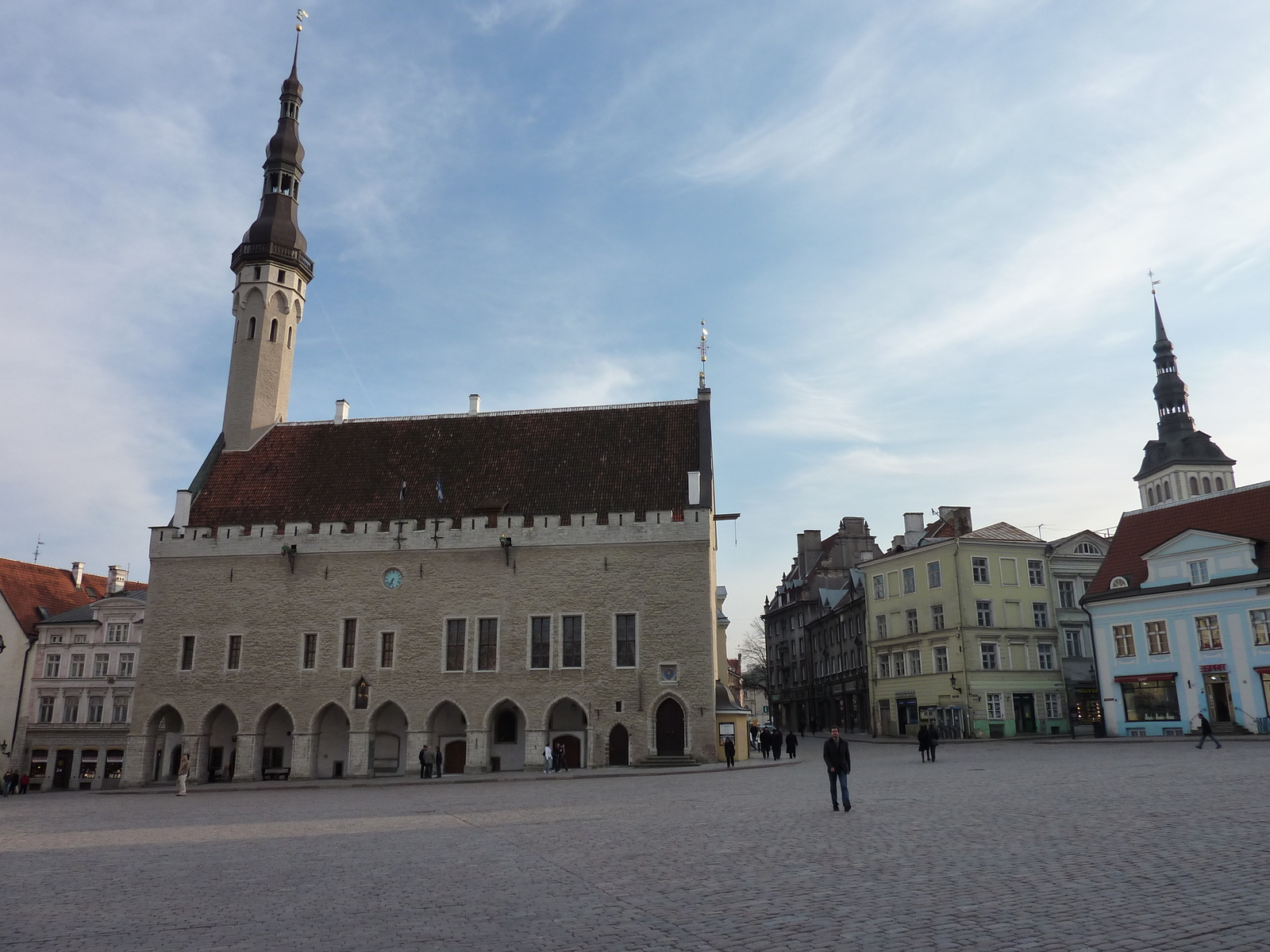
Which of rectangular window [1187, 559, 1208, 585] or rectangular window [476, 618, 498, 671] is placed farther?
rectangular window [1187, 559, 1208, 585]

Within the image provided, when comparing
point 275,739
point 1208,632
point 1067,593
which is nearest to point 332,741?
point 275,739

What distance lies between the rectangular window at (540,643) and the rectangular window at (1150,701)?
2504 cm

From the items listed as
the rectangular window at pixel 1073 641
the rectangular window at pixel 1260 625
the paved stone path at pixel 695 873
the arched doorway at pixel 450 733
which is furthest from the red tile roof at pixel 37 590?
the rectangular window at pixel 1260 625

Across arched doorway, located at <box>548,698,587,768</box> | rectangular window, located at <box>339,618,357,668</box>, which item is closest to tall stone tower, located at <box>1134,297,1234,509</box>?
arched doorway, located at <box>548,698,587,768</box>

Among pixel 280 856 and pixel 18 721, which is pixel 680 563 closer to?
pixel 280 856

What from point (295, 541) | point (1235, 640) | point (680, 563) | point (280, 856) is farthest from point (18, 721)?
point (1235, 640)

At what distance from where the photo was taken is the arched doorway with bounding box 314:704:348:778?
1407 inches

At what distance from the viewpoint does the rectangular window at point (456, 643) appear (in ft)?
117

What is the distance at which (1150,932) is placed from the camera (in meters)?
6.28

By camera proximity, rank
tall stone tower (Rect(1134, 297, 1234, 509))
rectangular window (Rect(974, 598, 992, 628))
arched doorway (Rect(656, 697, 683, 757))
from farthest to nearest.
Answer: tall stone tower (Rect(1134, 297, 1234, 509))
rectangular window (Rect(974, 598, 992, 628))
arched doorway (Rect(656, 697, 683, 757))

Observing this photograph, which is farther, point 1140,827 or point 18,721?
point 18,721

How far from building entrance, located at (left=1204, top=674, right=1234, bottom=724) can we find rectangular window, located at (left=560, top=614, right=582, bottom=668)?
24846 mm

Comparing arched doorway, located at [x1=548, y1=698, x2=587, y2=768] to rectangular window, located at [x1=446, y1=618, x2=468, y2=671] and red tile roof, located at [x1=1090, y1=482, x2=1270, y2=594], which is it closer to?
rectangular window, located at [x1=446, y1=618, x2=468, y2=671]

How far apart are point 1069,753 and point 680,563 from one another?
47.3ft
